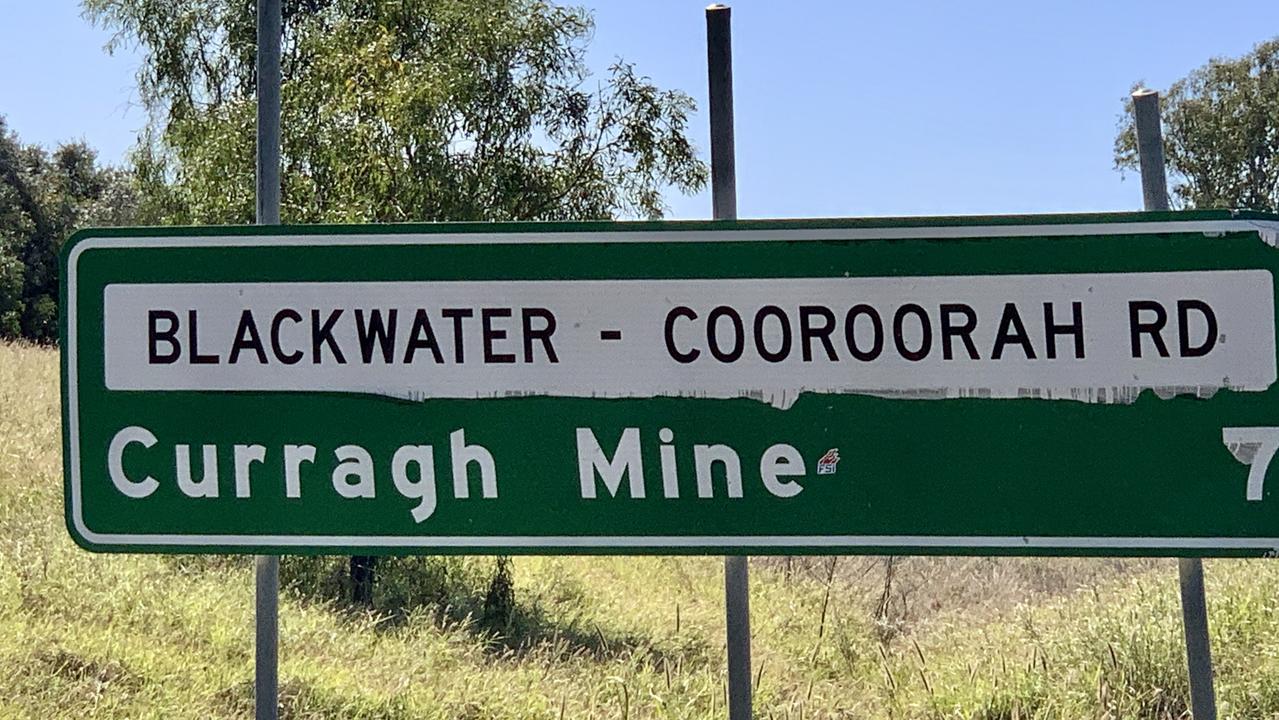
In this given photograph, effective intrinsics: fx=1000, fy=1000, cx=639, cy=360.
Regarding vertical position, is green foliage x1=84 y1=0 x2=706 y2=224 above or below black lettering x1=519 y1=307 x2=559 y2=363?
above

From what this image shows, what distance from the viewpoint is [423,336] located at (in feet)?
8.17

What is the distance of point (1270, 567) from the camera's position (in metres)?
6.33

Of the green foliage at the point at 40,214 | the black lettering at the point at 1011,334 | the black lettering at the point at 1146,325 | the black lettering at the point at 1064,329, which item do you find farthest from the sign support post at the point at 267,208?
the green foliage at the point at 40,214

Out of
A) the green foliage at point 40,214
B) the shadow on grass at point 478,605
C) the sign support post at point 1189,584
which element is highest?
the green foliage at point 40,214

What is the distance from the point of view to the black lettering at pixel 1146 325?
2.37 metres

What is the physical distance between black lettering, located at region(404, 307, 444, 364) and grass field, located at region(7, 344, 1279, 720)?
236 centimetres

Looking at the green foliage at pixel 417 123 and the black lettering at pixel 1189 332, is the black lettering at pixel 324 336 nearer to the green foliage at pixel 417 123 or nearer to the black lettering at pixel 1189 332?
the black lettering at pixel 1189 332

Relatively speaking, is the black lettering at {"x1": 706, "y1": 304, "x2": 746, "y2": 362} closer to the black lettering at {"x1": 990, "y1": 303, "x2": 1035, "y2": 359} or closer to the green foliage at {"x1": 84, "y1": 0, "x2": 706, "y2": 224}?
the black lettering at {"x1": 990, "y1": 303, "x2": 1035, "y2": 359}

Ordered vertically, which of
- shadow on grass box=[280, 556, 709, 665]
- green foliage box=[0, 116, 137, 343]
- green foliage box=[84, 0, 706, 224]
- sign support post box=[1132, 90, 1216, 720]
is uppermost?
green foliage box=[0, 116, 137, 343]

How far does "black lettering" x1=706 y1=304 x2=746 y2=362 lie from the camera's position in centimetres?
243

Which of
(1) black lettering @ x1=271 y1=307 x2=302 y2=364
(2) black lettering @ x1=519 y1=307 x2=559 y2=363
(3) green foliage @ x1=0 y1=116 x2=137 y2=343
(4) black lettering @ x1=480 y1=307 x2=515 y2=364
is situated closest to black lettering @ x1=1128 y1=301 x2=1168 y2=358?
(2) black lettering @ x1=519 y1=307 x2=559 y2=363

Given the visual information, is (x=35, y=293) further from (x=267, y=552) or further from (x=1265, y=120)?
(x=1265, y=120)

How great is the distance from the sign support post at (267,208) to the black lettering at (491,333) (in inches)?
24.7

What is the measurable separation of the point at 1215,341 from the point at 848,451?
901 millimetres
